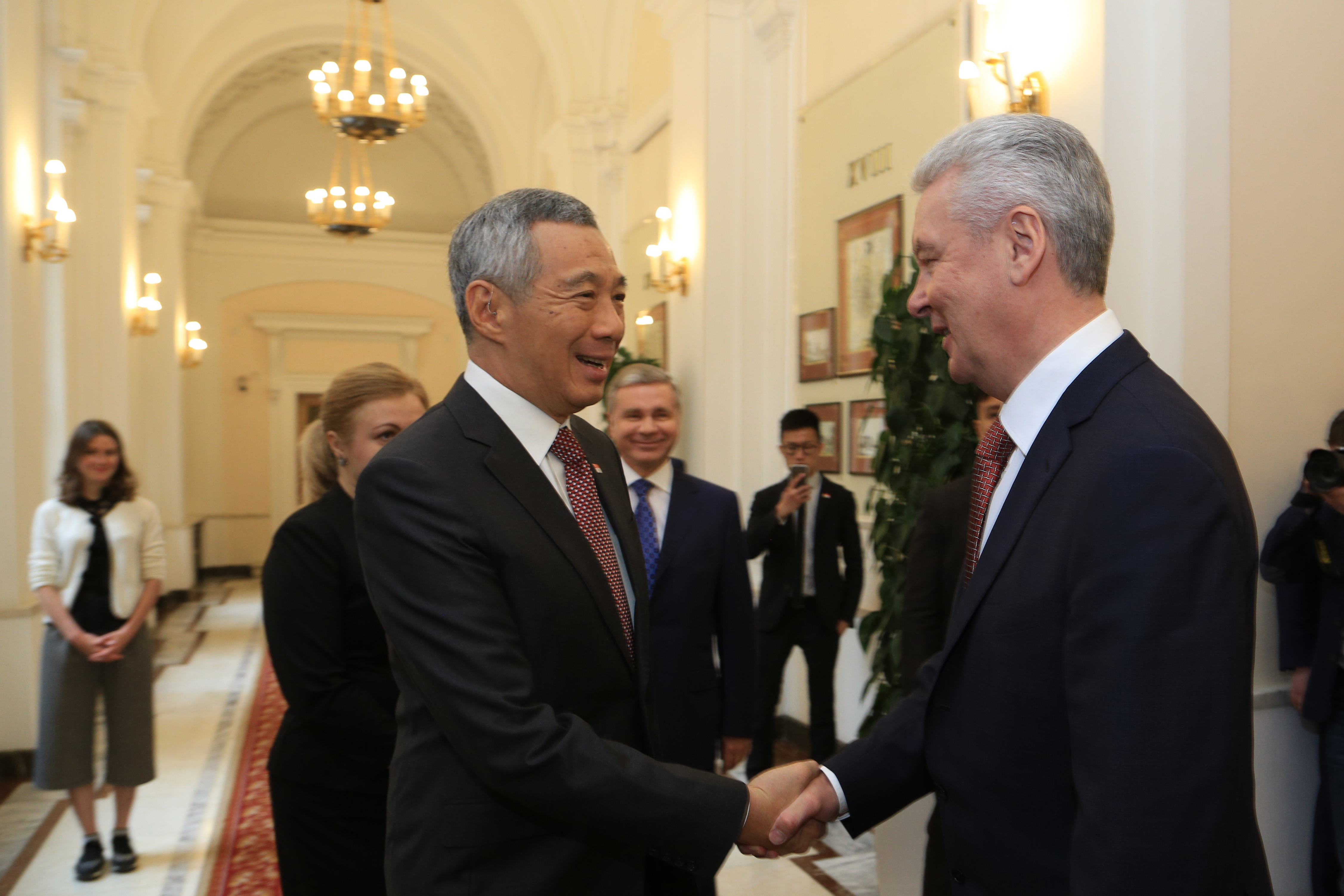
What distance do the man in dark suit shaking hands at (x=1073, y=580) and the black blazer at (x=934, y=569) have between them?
160 cm

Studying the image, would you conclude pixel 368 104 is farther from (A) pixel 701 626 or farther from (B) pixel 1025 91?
(A) pixel 701 626

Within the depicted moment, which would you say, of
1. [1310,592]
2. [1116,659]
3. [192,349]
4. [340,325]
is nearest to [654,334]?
[1310,592]

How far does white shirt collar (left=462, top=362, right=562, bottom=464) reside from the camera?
1680mm

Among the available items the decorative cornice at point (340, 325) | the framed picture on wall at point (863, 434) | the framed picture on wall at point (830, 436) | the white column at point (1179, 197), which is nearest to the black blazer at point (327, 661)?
the white column at point (1179, 197)

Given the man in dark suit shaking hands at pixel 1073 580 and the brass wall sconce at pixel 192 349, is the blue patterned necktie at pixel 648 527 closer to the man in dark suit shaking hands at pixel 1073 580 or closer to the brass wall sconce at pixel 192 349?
the man in dark suit shaking hands at pixel 1073 580

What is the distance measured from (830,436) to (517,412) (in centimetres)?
458

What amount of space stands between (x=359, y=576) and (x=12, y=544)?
461 centimetres

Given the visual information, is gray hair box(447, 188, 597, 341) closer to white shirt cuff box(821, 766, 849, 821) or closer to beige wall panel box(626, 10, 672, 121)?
white shirt cuff box(821, 766, 849, 821)

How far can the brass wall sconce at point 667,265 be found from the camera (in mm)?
7156

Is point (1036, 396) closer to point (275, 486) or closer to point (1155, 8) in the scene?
point (1155, 8)

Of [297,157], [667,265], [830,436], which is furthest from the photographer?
[297,157]

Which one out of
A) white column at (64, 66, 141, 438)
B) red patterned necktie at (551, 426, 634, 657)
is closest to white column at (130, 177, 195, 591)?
white column at (64, 66, 141, 438)

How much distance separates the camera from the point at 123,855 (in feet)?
14.9

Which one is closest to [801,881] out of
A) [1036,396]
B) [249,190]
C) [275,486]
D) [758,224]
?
[1036,396]
